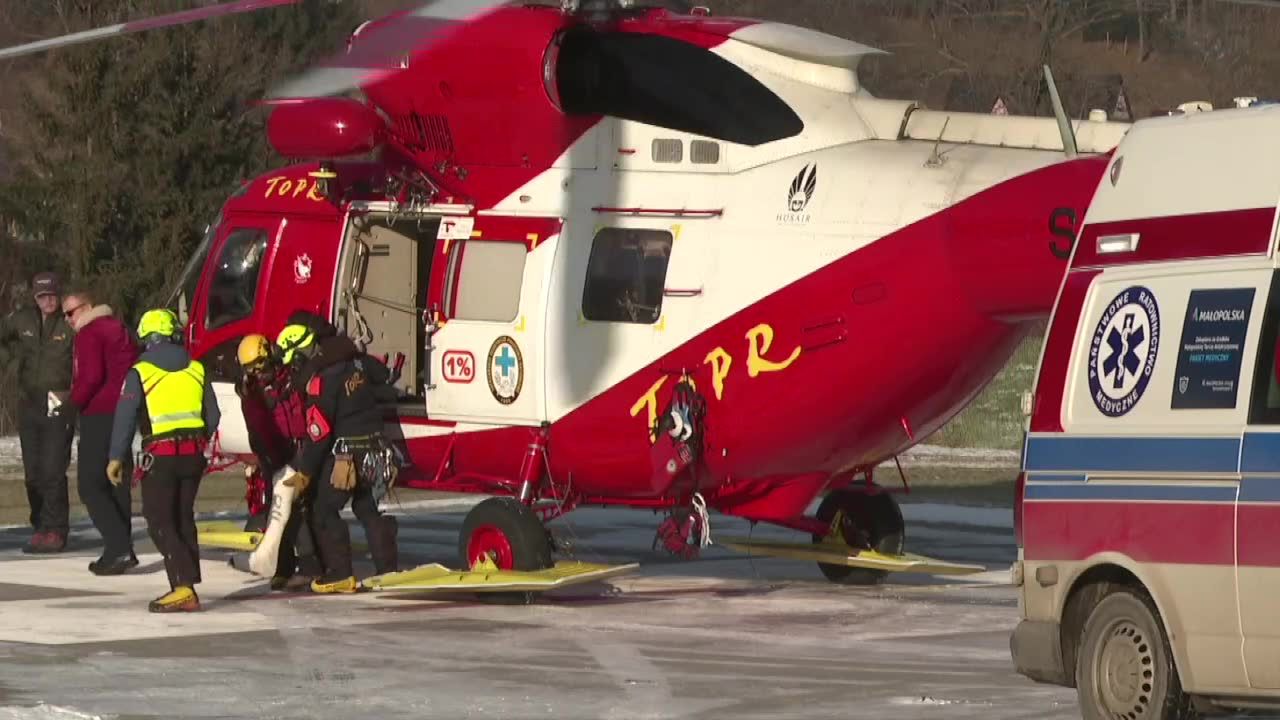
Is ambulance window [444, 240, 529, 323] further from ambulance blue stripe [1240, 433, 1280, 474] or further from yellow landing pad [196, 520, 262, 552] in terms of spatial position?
ambulance blue stripe [1240, 433, 1280, 474]

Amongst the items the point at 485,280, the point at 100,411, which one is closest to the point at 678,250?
the point at 485,280

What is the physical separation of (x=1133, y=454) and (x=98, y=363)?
9.68 meters

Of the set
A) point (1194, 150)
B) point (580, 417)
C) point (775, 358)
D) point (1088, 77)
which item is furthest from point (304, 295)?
point (1088, 77)

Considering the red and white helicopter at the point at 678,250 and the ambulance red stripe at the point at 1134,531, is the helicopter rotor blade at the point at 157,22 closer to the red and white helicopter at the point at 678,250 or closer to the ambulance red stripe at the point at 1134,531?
the red and white helicopter at the point at 678,250

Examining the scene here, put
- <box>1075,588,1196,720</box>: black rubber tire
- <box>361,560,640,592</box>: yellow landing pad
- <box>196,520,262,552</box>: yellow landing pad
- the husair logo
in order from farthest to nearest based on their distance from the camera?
<box>196,520,262,552</box>: yellow landing pad, the husair logo, <box>361,560,640,592</box>: yellow landing pad, <box>1075,588,1196,720</box>: black rubber tire

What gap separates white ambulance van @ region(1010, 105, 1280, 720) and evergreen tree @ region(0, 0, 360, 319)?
34.0m

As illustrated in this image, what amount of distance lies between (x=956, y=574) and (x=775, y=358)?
2426mm

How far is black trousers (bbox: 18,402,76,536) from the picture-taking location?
62.5 ft

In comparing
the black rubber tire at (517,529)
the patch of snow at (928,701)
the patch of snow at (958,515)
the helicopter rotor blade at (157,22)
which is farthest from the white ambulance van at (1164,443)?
the patch of snow at (958,515)

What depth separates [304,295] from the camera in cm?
1733

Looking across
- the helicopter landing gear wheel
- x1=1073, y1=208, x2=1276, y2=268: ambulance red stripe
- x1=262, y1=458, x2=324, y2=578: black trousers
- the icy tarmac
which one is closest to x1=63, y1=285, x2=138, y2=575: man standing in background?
the icy tarmac

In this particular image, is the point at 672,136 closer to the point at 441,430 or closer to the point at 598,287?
the point at 598,287

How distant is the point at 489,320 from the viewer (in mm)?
16203

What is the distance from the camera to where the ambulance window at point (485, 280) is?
16.1 meters
